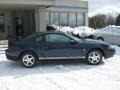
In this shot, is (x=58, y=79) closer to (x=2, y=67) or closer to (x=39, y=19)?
(x=2, y=67)

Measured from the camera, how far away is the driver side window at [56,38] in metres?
10.5

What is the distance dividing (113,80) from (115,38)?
996 cm

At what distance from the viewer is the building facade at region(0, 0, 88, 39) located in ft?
64.3

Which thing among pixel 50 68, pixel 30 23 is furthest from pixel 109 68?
pixel 30 23

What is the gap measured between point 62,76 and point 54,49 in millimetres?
1964

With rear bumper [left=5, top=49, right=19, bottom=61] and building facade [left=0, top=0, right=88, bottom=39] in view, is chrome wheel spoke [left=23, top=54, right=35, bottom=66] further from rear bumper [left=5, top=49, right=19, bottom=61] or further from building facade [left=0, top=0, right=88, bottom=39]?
building facade [left=0, top=0, right=88, bottom=39]

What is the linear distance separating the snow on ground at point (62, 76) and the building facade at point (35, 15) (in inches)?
362

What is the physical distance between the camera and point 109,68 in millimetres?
9656

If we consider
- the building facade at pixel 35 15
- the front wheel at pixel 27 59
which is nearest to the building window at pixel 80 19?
the building facade at pixel 35 15

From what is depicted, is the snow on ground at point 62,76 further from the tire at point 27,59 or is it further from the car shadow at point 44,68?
the tire at point 27,59

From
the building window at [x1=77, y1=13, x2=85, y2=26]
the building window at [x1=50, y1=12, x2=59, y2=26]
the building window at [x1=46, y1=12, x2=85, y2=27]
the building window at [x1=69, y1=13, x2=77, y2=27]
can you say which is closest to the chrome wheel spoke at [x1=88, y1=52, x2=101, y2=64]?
the building window at [x1=46, y1=12, x2=85, y2=27]

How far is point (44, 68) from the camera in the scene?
10125 mm

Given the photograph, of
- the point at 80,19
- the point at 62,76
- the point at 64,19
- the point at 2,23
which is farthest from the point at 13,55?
the point at 80,19

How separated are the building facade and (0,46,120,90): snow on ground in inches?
362
